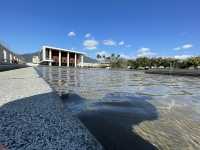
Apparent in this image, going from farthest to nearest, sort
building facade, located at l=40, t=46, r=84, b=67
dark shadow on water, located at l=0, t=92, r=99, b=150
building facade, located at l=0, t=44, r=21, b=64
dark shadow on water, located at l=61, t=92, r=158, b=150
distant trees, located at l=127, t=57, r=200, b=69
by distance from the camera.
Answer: building facade, located at l=40, t=46, r=84, b=67 < distant trees, located at l=127, t=57, r=200, b=69 < building facade, located at l=0, t=44, r=21, b=64 < dark shadow on water, located at l=61, t=92, r=158, b=150 < dark shadow on water, located at l=0, t=92, r=99, b=150

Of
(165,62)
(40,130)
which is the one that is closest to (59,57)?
(165,62)

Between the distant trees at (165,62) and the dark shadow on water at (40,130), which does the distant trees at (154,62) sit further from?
the dark shadow on water at (40,130)

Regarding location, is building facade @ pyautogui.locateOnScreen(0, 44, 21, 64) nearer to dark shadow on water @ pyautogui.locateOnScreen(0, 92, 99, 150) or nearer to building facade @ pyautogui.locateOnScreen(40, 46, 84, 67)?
dark shadow on water @ pyautogui.locateOnScreen(0, 92, 99, 150)

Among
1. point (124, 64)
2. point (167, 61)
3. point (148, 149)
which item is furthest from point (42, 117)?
point (124, 64)

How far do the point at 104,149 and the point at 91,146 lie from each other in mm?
186

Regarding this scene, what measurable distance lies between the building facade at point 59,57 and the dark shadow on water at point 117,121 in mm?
68469

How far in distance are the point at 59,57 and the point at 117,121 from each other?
75.4 metres

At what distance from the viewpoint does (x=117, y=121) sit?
3.55m

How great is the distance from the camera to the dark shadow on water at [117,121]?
8.60 ft

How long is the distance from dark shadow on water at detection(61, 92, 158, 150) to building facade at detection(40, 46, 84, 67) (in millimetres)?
68469

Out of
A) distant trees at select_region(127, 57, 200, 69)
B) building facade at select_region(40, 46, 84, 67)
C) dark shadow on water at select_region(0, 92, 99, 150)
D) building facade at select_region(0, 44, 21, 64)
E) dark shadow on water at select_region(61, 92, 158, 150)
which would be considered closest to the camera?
dark shadow on water at select_region(0, 92, 99, 150)

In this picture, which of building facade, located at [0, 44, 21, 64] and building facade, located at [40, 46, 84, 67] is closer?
building facade, located at [0, 44, 21, 64]

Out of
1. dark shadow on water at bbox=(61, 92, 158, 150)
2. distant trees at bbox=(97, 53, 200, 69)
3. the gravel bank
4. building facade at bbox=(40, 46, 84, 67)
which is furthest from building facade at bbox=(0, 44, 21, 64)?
distant trees at bbox=(97, 53, 200, 69)

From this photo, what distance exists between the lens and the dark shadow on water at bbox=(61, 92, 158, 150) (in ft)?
8.60
